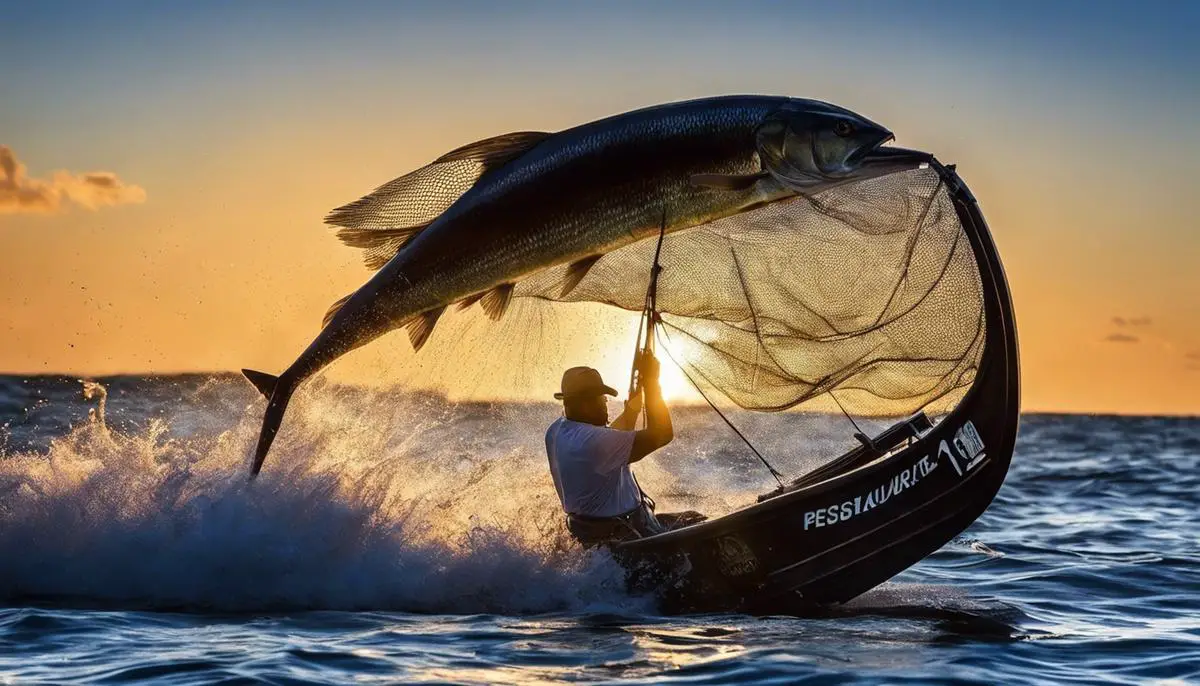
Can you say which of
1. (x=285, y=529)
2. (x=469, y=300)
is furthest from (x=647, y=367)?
(x=285, y=529)

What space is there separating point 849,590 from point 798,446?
3.46m

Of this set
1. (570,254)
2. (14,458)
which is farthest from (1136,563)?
(14,458)

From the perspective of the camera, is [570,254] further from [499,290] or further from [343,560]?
[343,560]

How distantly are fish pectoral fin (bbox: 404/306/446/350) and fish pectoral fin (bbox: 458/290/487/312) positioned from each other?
0.41ft

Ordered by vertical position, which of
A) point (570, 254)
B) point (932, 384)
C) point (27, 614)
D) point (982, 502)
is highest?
point (570, 254)

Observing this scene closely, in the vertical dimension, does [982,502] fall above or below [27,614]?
above

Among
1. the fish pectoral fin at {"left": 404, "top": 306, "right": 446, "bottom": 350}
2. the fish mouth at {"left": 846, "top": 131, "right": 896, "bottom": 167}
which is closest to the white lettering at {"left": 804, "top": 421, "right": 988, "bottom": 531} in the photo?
the fish mouth at {"left": 846, "top": 131, "right": 896, "bottom": 167}

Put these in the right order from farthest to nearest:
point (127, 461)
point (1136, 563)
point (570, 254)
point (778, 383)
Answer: point (1136, 563)
point (127, 461)
point (778, 383)
point (570, 254)

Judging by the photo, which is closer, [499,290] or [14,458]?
[499,290]

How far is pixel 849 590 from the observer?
9094 millimetres

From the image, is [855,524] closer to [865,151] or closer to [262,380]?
[865,151]

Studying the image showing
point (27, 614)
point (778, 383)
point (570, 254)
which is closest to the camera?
point (570, 254)

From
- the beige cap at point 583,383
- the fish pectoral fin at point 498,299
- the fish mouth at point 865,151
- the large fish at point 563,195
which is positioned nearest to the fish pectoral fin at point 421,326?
the large fish at point 563,195

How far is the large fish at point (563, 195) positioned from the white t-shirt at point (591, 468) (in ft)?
3.23
